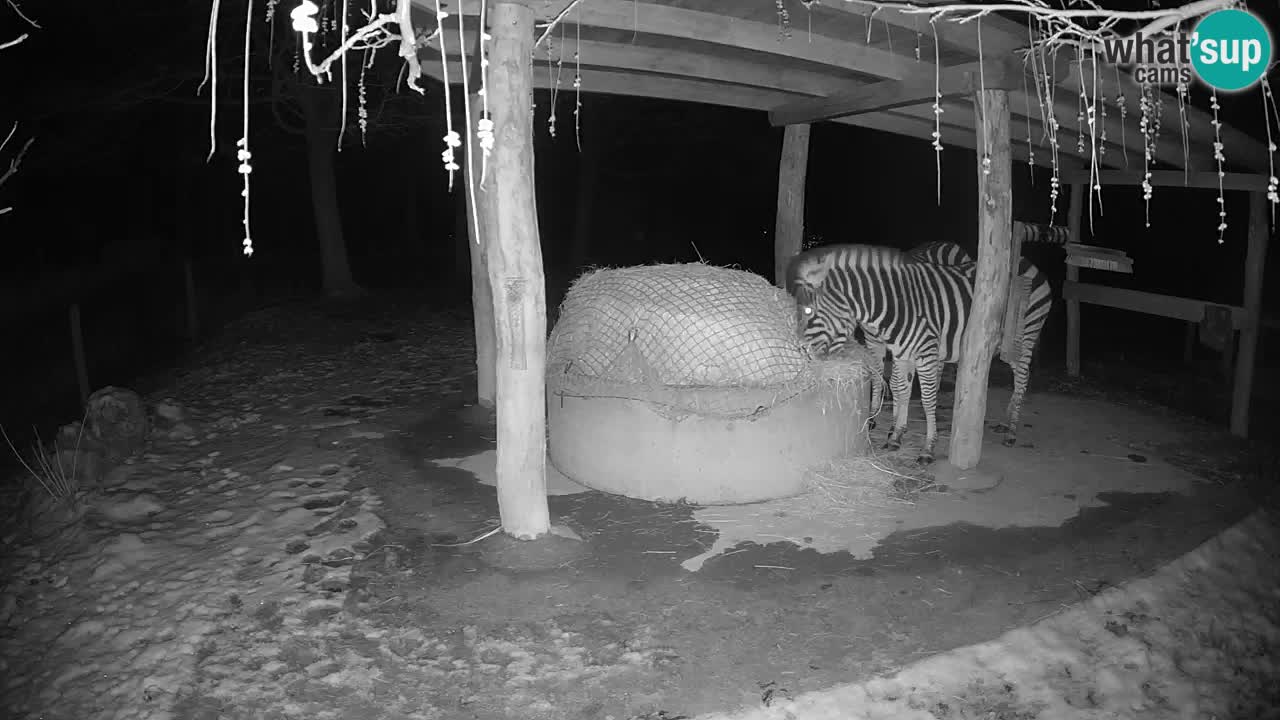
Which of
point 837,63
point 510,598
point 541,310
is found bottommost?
point 510,598

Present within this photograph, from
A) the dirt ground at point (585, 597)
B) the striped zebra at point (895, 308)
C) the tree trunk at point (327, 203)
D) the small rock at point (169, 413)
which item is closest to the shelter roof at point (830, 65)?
the striped zebra at point (895, 308)

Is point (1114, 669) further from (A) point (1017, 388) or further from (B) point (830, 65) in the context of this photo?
(B) point (830, 65)

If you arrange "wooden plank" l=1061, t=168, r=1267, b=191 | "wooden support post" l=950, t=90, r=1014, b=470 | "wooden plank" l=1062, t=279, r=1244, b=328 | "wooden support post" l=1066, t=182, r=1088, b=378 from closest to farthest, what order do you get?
1. "wooden support post" l=950, t=90, r=1014, b=470
2. "wooden plank" l=1061, t=168, r=1267, b=191
3. "wooden plank" l=1062, t=279, r=1244, b=328
4. "wooden support post" l=1066, t=182, r=1088, b=378

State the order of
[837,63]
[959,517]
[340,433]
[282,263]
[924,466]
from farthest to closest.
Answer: [282,263]
[340,433]
[924,466]
[837,63]
[959,517]

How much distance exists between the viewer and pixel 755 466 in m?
5.76

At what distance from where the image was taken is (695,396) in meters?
5.56

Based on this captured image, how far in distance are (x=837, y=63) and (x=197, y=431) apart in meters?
5.97

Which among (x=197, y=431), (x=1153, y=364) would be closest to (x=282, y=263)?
(x=197, y=431)

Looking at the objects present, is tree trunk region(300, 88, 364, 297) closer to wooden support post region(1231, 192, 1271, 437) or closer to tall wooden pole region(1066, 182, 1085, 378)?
tall wooden pole region(1066, 182, 1085, 378)

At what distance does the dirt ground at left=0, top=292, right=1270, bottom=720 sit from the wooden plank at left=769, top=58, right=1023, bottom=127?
108 inches

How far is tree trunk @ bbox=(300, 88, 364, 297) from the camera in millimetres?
15375

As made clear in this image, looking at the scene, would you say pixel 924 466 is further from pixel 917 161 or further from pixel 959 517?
pixel 917 161

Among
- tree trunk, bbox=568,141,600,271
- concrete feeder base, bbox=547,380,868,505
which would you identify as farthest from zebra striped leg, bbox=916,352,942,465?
tree trunk, bbox=568,141,600,271

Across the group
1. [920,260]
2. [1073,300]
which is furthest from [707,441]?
[1073,300]
